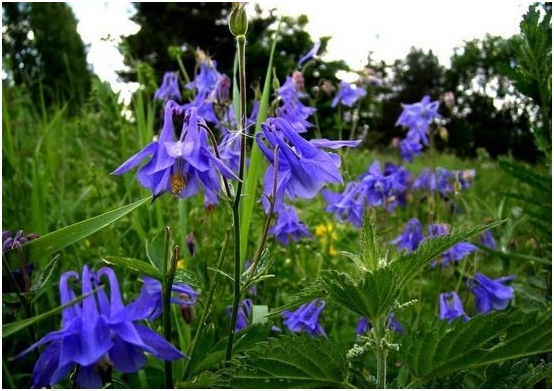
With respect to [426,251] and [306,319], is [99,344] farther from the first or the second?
[306,319]

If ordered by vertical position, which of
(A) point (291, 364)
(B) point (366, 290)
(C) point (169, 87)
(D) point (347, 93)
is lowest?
(A) point (291, 364)

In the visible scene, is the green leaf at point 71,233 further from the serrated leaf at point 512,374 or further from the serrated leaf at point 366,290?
the serrated leaf at point 512,374

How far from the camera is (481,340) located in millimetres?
900

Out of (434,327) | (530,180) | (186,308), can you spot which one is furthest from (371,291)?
(530,180)

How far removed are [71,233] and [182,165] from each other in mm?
219

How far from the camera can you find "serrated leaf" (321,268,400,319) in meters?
0.86

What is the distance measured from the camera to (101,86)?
8.15ft

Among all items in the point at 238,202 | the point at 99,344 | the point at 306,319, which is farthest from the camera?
the point at 306,319

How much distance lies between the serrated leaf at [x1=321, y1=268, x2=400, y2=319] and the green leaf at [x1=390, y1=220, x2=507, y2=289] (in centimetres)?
2

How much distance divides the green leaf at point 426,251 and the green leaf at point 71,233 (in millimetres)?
396

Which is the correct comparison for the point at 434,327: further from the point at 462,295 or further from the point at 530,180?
the point at 462,295

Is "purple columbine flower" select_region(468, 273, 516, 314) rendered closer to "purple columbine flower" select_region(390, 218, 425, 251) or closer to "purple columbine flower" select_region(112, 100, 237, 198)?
"purple columbine flower" select_region(390, 218, 425, 251)

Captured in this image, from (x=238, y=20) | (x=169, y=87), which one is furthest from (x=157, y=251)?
(x=169, y=87)

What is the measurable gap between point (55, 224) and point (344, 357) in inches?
63.6
